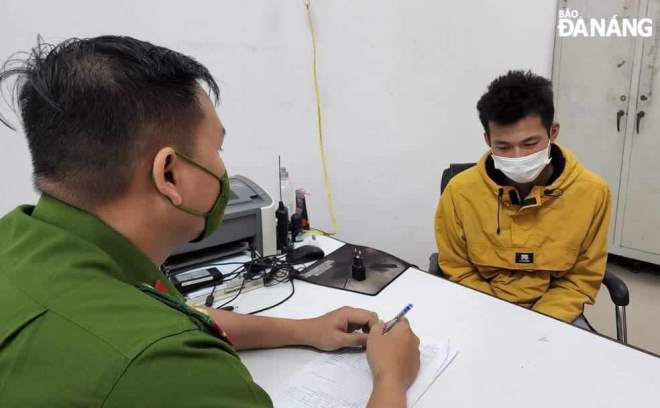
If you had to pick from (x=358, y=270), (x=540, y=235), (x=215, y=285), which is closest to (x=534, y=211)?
(x=540, y=235)

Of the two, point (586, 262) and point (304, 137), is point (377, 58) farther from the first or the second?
point (586, 262)

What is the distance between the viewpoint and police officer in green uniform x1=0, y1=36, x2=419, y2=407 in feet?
1.51

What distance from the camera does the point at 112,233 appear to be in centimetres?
62

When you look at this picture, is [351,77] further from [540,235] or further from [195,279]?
[195,279]

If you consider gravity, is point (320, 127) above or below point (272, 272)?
above

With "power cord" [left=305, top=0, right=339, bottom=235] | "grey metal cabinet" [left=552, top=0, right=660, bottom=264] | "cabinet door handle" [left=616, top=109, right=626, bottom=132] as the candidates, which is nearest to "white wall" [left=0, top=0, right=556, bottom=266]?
"power cord" [left=305, top=0, right=339, bottom=235]

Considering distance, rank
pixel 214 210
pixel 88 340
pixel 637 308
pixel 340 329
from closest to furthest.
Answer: pixel 88 340, pixel 214 210, pixel 340 329, pixel 637 308

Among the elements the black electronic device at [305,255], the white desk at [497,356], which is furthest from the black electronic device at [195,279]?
the black electronic device at [305,255]

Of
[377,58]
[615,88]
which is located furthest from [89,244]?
[615,88]

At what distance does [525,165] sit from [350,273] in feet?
2.10

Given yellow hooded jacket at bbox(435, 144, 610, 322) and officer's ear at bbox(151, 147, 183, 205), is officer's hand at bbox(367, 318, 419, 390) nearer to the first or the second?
officer's ear at bbox(151, 147, 183, 205)

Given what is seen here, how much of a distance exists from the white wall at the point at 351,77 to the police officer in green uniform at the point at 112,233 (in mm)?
1167

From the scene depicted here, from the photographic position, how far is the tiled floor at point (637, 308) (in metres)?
2.29

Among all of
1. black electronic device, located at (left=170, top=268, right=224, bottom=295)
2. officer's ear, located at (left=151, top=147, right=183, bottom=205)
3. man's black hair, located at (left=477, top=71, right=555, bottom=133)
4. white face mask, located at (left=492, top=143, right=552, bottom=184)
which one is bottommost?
black electronic device, located at (left=170, top=268, right=224, bottom=295)
